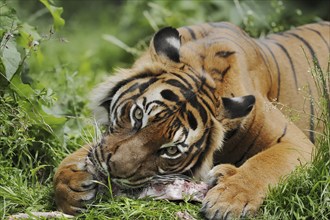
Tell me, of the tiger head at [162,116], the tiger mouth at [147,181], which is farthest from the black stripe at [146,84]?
the tiger mouth at [147,181]

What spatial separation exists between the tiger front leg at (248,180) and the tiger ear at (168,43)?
2.25 ft

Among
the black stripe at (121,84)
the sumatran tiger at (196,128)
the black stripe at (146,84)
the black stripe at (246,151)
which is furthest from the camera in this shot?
the black stripe at (246,151)

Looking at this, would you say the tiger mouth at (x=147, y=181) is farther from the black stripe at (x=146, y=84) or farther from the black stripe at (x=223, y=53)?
the black stripe at (x=223, y=53)

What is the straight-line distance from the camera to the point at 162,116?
14.5 feet

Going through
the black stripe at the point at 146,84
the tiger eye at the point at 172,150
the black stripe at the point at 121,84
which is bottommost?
the tiger eye at the point at 172,150

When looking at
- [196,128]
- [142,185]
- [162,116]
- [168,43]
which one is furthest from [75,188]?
[168,43]

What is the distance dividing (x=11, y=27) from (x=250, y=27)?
8.45 ft

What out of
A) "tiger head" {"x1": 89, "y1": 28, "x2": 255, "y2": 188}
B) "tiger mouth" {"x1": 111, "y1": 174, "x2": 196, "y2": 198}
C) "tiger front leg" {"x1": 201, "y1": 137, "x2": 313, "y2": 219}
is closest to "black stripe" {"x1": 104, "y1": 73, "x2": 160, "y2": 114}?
"tiger head" {"x1": 89, "y1": 28, "x2": 255, "y2": 188}

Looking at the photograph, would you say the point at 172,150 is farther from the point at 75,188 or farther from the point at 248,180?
the point at 75,188

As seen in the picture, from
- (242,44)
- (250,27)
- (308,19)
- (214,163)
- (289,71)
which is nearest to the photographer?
(214,163)

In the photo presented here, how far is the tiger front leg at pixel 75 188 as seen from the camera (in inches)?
177

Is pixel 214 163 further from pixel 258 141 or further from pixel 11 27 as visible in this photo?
pixel 11 27

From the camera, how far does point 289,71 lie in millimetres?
5590

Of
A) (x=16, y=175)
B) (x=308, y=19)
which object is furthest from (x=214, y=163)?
(x=308, y=19)
